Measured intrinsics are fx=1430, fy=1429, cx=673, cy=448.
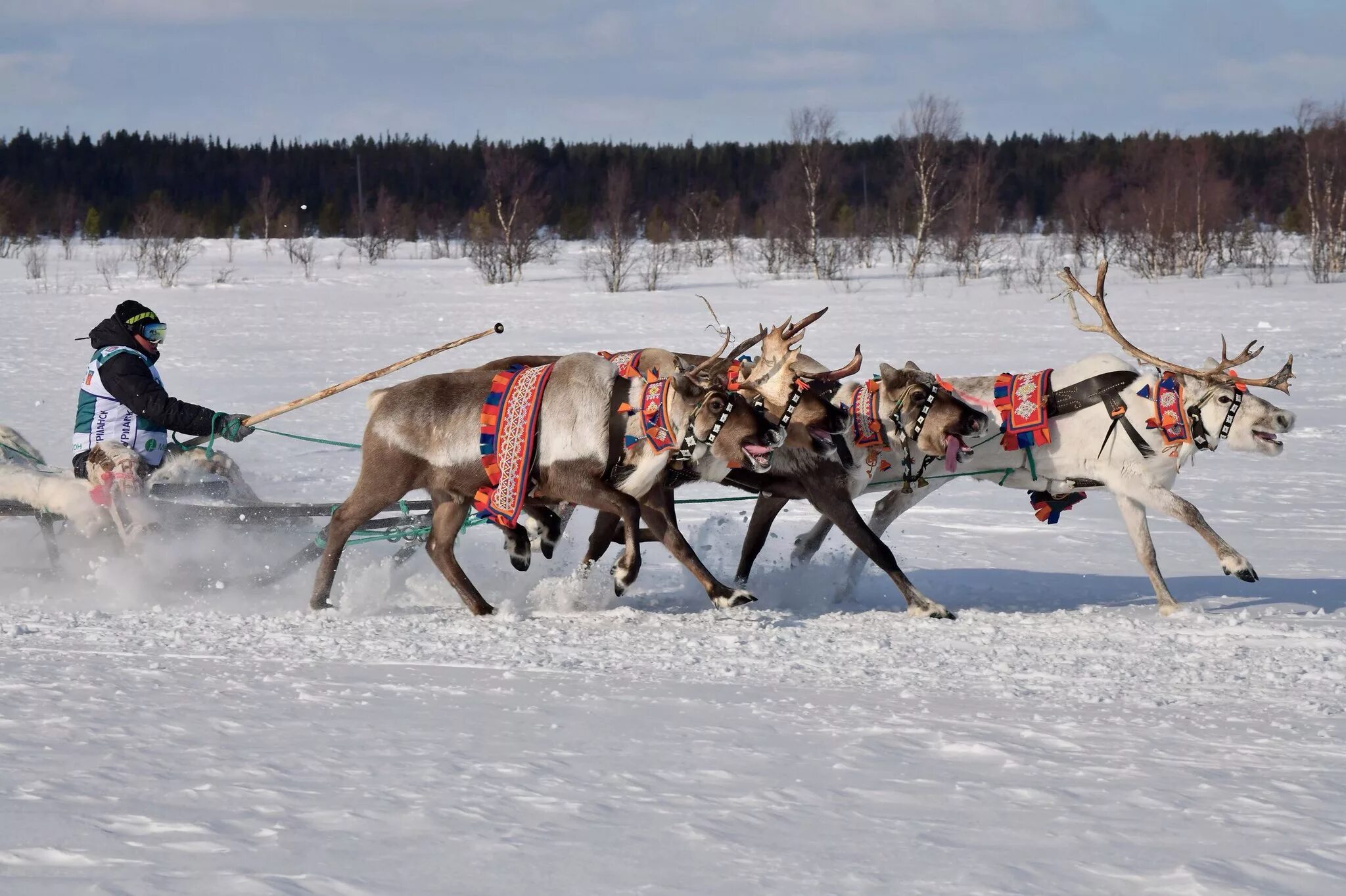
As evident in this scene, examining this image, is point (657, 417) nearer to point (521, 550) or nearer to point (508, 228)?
point (521, 550)

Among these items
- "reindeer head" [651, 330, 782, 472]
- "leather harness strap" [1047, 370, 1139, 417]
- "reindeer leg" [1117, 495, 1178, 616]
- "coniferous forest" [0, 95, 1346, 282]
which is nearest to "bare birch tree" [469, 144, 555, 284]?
"coniferous forest" [0, 95, 1346, 282]

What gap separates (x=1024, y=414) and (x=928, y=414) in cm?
56

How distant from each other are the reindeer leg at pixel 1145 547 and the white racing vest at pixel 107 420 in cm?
505

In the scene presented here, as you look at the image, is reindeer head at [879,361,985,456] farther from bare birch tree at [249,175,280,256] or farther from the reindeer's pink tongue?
bare birch tree at [249,175,280,256]

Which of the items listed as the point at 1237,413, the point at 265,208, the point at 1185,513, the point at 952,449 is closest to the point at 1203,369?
the point at 1237,413

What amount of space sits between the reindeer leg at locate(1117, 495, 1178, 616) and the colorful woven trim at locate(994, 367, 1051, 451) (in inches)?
20.9

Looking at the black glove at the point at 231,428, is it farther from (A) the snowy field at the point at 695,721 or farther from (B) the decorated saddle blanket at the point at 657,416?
(B) the decorated saddle blanket at the point at 657,416

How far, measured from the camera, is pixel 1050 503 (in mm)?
7609

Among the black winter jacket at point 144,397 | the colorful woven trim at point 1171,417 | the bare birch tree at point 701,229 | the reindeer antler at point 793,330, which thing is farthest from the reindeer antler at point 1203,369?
the bare birch tree at point 701,229

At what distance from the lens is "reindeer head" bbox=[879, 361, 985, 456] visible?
23.3 feet

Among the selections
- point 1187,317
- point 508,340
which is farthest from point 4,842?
point 1187,317

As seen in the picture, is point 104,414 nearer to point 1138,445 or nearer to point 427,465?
point 427,465

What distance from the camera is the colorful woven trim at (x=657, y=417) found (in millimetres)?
6656

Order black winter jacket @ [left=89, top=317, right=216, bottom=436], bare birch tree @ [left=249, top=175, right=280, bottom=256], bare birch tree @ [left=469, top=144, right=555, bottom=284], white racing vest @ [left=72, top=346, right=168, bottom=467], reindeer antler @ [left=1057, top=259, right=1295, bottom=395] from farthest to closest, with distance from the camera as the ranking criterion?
1. bare birch tree @ [left=249, top=175, right=280, bottom=256]
2. bare birch tree @ [left=469, top=144, right=555, bottom=284]
3. white racing vest @ [left=72, top=346, right=168, bottom=467]
4. black winter jacket @ [left=89, top=317, right=216, bottom=436]
5. reindeer antler @ [left=1057, top=259, right=1295, bottom=395]
